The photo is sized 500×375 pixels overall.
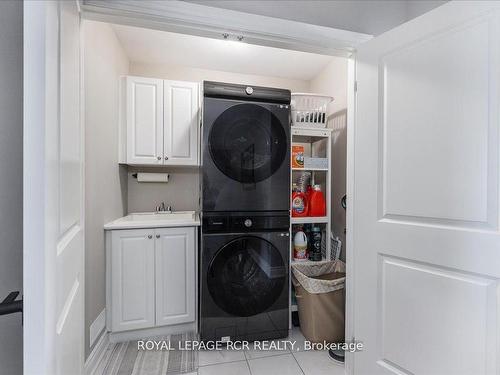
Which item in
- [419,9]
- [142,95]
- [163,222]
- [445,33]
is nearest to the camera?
[445,33]

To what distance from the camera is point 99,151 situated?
1802mm

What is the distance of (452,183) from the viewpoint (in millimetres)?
1078

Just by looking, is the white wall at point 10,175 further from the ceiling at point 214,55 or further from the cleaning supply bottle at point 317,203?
the cleaning supply bottle at point 317,203

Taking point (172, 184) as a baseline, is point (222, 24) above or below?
above

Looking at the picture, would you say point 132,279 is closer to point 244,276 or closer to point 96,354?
point 96,354

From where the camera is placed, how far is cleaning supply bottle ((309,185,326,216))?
7.22ft

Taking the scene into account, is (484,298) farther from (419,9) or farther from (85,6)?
(85,6)

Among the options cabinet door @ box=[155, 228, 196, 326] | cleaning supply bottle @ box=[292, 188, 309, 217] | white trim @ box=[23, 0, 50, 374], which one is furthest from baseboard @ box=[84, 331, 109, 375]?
cleaning supply bottle @ box=[292, 188, 309, 217]

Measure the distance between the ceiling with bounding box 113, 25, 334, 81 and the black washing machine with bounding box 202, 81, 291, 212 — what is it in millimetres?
635

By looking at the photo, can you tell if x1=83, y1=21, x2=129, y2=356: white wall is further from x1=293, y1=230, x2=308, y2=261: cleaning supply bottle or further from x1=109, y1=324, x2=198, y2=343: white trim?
x1=293, y1=230, x2=308, y2=261: cleaning supply bottle

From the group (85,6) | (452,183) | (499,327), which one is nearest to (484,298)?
(499,327)

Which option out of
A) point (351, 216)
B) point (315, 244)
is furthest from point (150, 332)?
point (351, 216)

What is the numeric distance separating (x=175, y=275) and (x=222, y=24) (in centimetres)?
178

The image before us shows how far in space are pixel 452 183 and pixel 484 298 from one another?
1.55 feet
